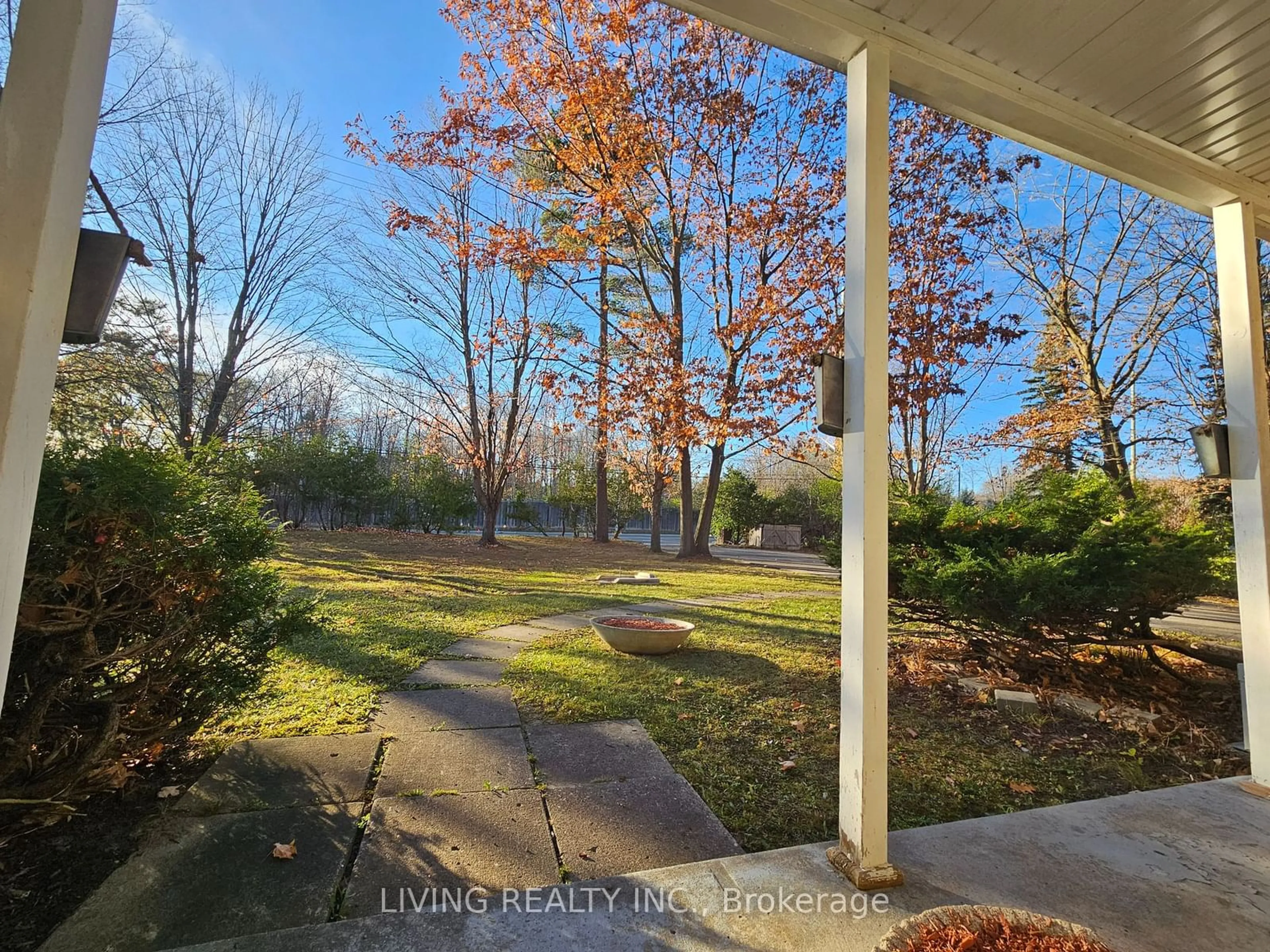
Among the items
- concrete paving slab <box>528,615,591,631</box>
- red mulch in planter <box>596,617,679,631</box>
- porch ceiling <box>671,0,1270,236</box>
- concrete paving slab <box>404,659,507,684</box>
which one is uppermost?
porch ceiling <box>671,0,1270,236</box>

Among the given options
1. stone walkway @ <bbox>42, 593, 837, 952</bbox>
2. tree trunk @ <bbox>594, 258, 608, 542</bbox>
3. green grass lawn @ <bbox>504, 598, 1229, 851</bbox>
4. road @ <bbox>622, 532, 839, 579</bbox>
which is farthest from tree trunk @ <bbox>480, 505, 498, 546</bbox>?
stone walkway @ <bbox>42, 593, 837, 952</bbox>

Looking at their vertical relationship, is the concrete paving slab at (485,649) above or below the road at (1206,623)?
below

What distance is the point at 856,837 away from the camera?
159cm

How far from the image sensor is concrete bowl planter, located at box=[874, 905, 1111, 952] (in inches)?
42.9

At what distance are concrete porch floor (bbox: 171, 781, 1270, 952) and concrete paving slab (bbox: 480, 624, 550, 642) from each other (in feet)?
10.2

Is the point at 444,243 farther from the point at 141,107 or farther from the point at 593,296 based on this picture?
the point at 141,107

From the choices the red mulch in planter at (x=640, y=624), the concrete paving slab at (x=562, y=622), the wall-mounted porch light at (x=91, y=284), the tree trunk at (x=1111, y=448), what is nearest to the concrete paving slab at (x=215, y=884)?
the wall-mounted porch light at (x=91, y=284)

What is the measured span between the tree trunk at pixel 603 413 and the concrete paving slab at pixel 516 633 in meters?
5.46

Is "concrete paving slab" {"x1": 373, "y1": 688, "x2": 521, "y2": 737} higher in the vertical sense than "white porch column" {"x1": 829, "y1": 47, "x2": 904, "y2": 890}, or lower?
lower

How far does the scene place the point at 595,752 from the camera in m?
2.54

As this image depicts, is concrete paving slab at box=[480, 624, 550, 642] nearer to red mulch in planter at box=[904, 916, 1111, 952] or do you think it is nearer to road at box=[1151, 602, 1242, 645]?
red mulch in planter at box=[904, 916, 1111, 952]

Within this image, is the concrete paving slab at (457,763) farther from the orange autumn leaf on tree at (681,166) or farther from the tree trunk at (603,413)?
the tree trunk at (603,413)

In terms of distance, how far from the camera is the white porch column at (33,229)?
95 centimetres

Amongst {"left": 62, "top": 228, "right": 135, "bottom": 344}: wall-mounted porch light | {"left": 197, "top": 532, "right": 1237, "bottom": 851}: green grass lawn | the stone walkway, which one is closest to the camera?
{"left": 62, "top": 228, "right": 135, "bottom": 344}: wall-mounted porch light
